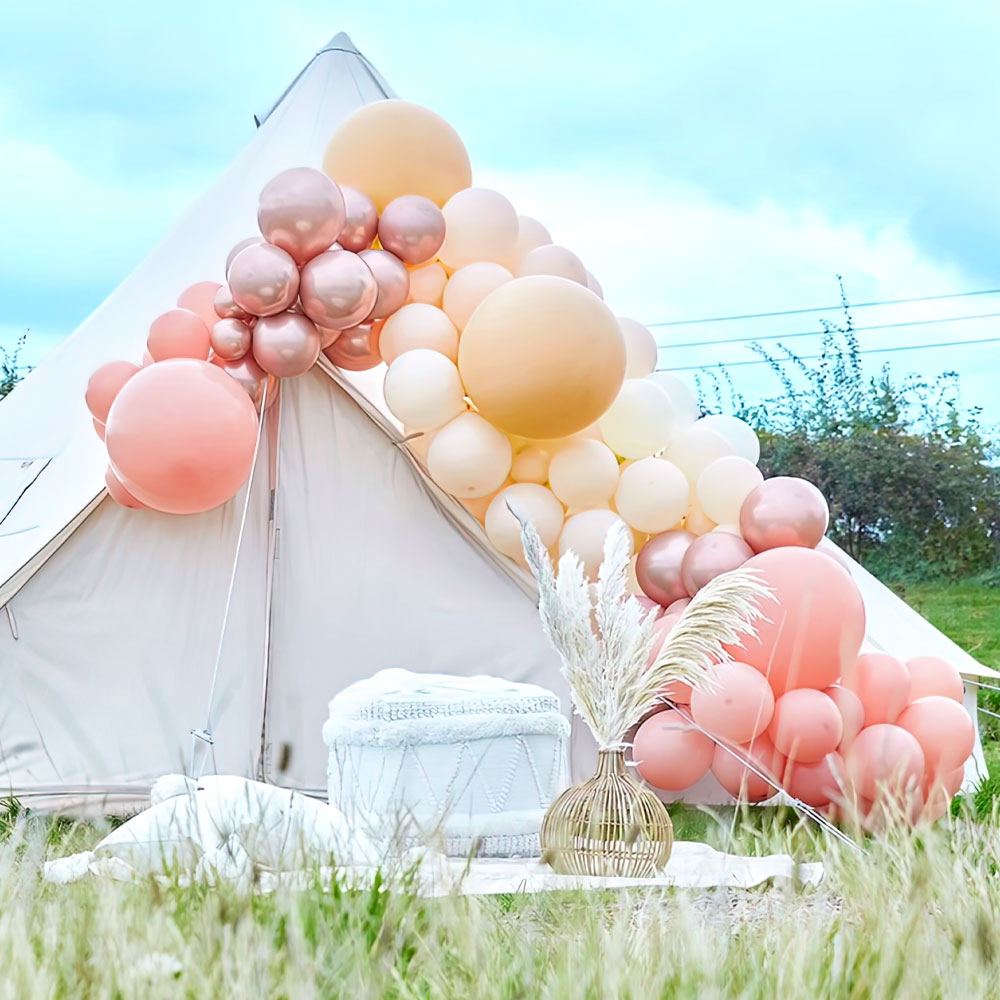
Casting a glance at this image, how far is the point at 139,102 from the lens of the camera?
247 inches

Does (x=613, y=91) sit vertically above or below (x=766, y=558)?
above

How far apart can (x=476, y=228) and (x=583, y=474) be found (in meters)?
0.88

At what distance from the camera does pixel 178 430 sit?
3812 millimetres

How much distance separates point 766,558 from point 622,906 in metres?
2.47

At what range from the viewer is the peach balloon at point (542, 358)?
3859 millimetres

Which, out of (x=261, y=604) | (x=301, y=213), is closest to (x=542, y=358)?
(x=301, y=213)

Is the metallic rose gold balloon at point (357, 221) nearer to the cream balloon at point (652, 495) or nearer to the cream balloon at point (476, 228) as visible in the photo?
the cream balloon at point (476, 228)

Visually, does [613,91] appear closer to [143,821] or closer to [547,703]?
[547,703]

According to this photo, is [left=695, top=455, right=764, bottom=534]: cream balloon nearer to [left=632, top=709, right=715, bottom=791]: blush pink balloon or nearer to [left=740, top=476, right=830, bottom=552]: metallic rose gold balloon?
[left=740, top=476, right=830, bottom=552]: metallic rose gold balloon

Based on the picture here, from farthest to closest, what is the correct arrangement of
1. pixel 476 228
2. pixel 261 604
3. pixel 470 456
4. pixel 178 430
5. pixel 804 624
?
pixel 261 604 → pixel 476 228 → pixel 470 456 → pixel 178 430 → pixel 804 624

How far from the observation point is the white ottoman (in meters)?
3.56

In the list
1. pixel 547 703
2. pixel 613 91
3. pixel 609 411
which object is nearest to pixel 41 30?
pixel 613 91

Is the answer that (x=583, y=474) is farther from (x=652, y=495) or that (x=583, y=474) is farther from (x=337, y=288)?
(x=337, y=288)

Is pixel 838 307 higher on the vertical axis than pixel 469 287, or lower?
higher
